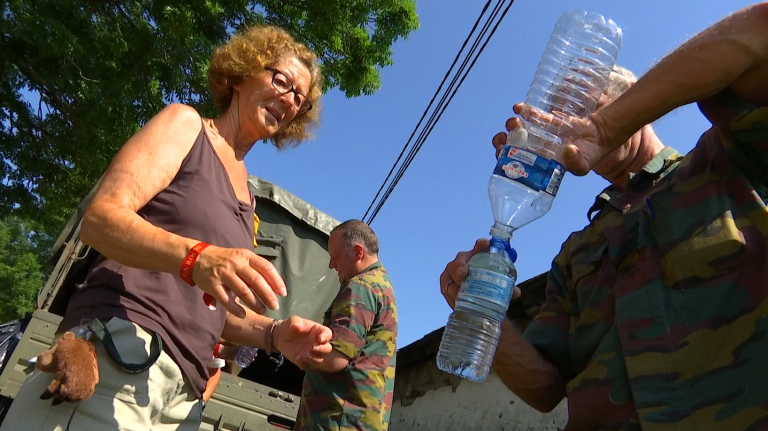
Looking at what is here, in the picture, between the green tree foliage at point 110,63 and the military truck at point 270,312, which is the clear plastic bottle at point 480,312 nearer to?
the military truck at point 270,312

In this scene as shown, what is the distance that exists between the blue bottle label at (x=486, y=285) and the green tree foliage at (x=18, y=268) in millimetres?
28652

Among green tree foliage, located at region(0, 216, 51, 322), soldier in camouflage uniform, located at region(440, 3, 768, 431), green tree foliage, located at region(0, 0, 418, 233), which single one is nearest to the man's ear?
soldier in camouflage uniform, located at region(440, 3, 768, 431)

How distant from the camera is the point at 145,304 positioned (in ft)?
6.41

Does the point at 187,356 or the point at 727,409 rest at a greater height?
the point at 187,356

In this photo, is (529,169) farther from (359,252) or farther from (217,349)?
(359,252)

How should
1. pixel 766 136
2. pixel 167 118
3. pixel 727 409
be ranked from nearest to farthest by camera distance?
pixel 727 409
pixel 766 136
pixel 167 118

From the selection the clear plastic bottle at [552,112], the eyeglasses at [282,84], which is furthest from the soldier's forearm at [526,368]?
the eyeglasses at [282,84]

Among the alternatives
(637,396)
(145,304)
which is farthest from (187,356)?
(637,396)

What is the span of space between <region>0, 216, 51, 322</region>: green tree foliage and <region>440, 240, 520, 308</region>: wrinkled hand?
28513 millimetres

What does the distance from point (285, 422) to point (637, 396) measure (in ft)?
14.1

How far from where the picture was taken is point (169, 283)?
6.66ft

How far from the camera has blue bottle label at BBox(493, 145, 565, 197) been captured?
1.69m

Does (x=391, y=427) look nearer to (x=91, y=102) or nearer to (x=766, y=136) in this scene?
(x=91, y=102)

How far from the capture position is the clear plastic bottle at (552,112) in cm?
170
